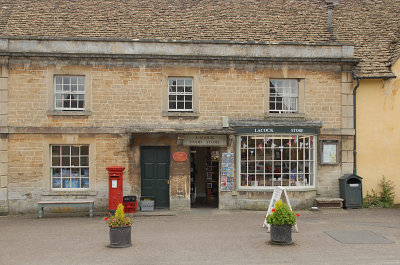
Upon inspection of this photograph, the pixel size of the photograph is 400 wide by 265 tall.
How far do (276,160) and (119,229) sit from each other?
312 inches

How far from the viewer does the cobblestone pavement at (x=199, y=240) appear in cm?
980

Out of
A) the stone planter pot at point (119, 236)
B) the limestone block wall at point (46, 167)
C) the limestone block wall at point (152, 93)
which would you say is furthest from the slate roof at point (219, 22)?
the stone planter pot at point (119, 236)

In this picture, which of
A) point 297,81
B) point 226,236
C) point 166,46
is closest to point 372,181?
point 297,81

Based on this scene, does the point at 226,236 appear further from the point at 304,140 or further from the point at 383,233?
the point at 304,140

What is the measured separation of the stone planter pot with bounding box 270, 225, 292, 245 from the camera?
1078 centimetres

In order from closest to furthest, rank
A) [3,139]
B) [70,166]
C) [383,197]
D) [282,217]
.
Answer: [282,217]
[3,139]
[70,166]
[383,197]

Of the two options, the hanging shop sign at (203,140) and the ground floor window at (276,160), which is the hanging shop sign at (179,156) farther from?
the ground floor window at (276,160)

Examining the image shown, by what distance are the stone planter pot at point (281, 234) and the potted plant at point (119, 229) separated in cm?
363

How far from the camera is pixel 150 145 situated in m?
16.5

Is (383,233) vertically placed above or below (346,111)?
below

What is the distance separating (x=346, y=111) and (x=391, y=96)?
204 centimetres

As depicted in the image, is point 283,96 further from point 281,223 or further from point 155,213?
point 281,223

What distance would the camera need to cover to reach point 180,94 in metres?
16.6

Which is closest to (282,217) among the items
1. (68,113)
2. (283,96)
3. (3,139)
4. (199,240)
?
(199,240)
